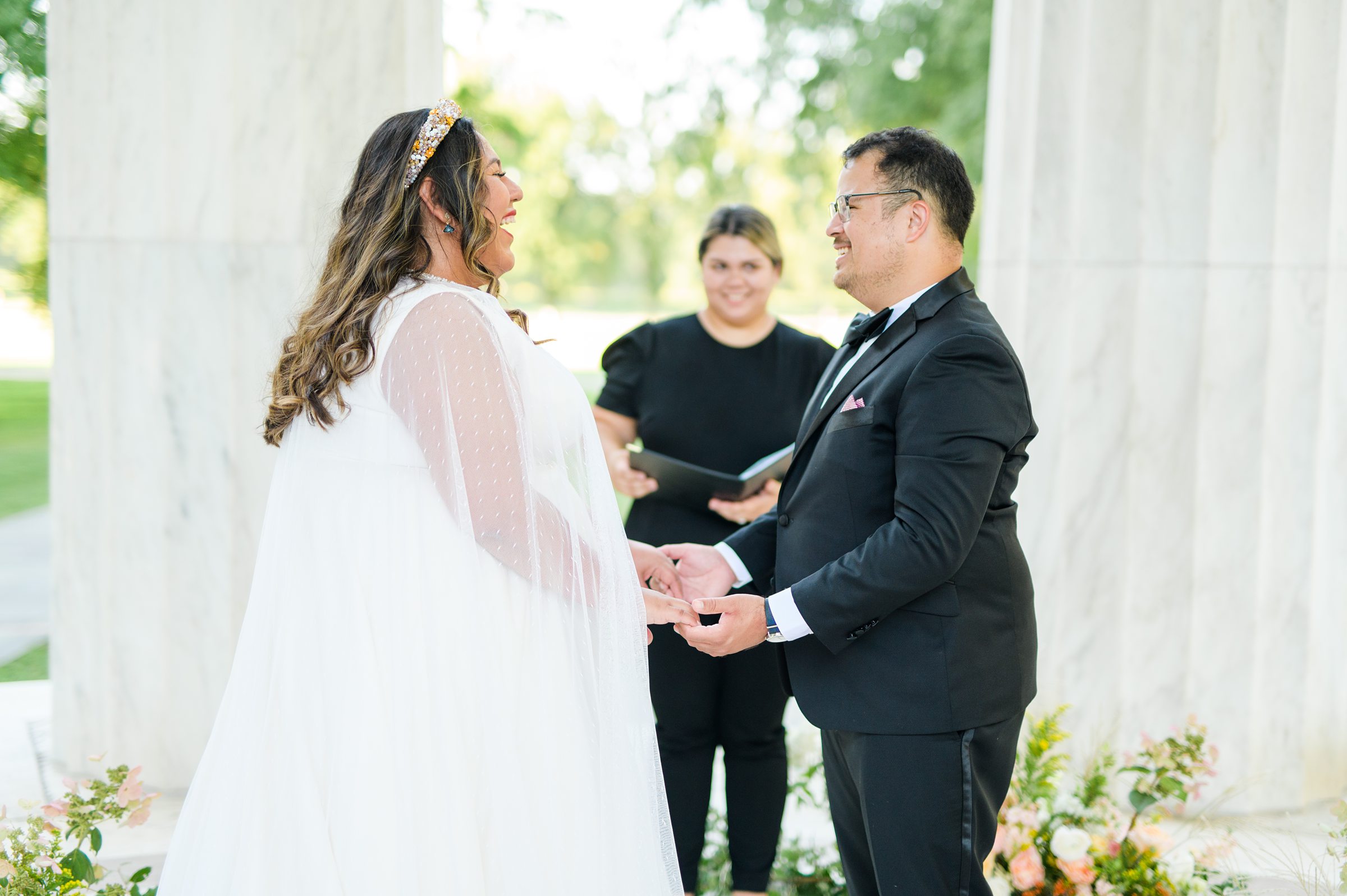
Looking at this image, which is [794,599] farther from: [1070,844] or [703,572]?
[1070,844]

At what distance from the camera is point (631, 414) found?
3.67m

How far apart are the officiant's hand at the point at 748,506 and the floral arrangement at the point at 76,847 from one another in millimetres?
1674

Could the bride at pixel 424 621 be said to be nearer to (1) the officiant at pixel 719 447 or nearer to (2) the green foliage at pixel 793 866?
(1) the officiant at pixel 719 447

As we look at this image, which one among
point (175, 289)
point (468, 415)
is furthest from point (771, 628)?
point (175, 289)

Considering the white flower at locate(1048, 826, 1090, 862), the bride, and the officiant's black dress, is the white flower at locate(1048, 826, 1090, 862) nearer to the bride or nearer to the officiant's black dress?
the officiant's black dress

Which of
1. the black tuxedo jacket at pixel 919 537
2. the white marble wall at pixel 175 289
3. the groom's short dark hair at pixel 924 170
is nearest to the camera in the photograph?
the black tuxedo jacket at pixel 919 537

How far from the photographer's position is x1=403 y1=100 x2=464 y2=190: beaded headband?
7.19ft

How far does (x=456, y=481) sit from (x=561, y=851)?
752 millimetres

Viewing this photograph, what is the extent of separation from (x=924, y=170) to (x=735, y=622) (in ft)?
3.51

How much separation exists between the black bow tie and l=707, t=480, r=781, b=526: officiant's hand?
0.76m

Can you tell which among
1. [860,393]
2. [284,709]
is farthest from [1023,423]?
[284,709]

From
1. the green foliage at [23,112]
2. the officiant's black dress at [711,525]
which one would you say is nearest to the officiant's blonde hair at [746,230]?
the officiant's black dress at [711,525]

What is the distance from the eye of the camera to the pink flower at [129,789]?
8.64ft

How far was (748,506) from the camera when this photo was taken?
3.29m
